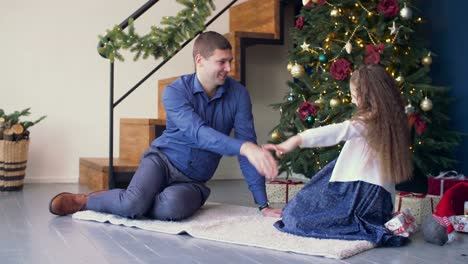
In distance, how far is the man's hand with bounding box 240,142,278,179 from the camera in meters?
2.15

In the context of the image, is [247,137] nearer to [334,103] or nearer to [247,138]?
[247,138]

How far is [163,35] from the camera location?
13.1 ft

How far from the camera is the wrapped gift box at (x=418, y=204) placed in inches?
120

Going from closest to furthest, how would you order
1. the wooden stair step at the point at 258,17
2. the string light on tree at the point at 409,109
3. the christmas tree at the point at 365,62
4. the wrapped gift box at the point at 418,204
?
the wrapped gift box at the point at 418,204 → the string light on tree at the point at 409,109 → the christmas tree at the point at 365,62 → the wooden stair step at the point at 258,17

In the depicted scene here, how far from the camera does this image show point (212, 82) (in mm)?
2924

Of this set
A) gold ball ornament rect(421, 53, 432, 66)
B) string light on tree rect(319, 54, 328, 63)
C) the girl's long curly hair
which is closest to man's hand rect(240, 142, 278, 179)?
the girl's long curly hair

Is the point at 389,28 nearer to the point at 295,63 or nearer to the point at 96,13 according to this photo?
the point at 295,63

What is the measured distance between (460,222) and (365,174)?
0.62 meters

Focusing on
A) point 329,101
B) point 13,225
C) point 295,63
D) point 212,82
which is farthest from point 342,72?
point 13,225

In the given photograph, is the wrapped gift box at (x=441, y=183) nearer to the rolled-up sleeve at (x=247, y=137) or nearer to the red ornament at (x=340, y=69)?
the red ornament at (x=340, y=69)

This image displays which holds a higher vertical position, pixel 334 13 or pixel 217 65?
pixel 334 13

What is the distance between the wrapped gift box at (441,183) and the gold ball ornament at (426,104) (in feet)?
1.36

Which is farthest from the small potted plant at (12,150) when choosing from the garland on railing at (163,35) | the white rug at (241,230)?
the white rug at (241,230)

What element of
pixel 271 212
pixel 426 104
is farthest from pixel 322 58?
pixel 271 212
